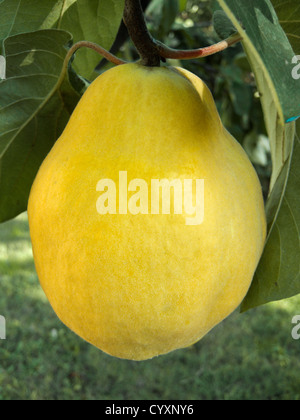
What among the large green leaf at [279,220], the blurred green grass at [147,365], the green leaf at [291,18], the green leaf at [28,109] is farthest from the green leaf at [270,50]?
the blurred green grass at [147,365]

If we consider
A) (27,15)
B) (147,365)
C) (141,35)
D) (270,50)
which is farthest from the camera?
(147,365)

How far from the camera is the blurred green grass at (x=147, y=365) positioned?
8.36 feet

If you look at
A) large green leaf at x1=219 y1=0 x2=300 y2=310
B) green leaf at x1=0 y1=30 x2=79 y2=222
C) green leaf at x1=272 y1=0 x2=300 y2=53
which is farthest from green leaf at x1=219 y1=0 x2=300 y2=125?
green leaf at x1=0 y1=30 x2=79 y2=222

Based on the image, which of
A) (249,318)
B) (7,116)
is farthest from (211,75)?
(7,116)

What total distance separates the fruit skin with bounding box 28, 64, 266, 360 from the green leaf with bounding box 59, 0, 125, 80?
14 centimetres

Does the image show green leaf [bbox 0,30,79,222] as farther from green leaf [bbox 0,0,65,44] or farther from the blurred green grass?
the blurred green grass

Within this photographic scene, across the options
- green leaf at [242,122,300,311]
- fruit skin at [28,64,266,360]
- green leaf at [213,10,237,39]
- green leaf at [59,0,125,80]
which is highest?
green leaf at [59,0,125,80]

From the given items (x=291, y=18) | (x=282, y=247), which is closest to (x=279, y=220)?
(x=282, y=247)

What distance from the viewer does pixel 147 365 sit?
2.74m

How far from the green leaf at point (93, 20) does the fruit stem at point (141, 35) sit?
10 cm

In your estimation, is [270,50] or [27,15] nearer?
[270,50]

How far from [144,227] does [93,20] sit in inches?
14.7

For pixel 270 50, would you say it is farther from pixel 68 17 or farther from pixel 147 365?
pixel 147 365

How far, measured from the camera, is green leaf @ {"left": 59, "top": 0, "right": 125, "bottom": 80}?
0.74 m
